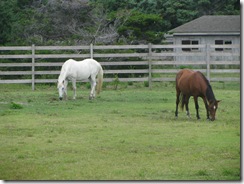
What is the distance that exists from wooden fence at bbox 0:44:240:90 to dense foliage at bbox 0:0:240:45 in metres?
3.59

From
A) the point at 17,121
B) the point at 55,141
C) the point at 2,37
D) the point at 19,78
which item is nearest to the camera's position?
the point at 55,141

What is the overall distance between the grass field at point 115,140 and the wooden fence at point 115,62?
13.4ft

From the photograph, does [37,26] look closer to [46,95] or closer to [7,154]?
[46,95]

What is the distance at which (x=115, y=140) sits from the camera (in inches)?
411

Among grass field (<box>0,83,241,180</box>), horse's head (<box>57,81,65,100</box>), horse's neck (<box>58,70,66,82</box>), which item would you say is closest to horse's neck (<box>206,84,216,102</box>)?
grass field (<box>0,83,241,180</box>)

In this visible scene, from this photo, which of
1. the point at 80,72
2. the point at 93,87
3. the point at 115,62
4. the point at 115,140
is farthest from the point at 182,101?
the point at 115,62

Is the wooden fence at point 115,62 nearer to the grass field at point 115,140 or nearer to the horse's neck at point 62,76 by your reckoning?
the horse's neck at point 62,76

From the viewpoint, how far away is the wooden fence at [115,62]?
74.0 feet

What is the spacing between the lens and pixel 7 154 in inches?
350

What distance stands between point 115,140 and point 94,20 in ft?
72.6

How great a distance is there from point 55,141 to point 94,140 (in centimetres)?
56

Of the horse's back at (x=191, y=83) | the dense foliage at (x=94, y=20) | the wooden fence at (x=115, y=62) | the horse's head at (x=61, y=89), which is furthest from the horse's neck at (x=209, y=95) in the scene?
the dense foliage at (x=94, y=20)

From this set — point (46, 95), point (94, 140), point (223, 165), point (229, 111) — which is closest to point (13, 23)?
point (46, 95)

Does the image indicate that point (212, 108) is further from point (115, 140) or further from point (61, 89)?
point (61, 89)
